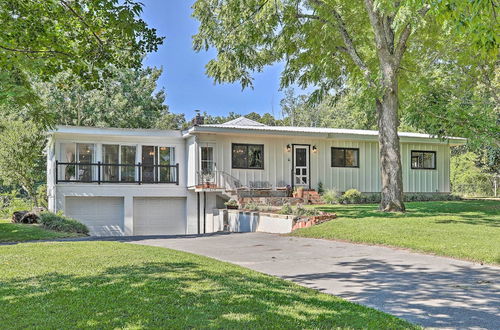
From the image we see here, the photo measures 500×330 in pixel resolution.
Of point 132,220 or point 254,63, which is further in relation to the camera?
point 132,220

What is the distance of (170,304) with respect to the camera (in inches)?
192

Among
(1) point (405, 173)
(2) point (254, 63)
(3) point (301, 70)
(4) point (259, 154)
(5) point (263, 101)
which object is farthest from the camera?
(5) point (263, 101)

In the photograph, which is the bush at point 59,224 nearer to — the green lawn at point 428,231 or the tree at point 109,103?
the green lawn at point 428,231

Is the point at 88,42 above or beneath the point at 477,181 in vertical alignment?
above

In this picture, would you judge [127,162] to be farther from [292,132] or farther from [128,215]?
[292,132]

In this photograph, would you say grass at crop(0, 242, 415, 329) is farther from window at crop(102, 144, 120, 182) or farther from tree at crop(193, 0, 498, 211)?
window at crop(102, 144, 120, 182)

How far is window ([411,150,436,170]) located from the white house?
130 inches

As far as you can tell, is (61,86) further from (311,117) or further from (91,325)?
(311,117)

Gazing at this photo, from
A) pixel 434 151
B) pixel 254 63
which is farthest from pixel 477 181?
pixel 254 63

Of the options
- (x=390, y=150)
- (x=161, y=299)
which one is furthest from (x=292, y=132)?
(x=161, y=299)

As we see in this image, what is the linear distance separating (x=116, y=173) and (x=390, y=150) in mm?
12317

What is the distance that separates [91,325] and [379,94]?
40.1ft

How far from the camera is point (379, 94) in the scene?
47.3 feet

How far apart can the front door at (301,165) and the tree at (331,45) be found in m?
3.59
